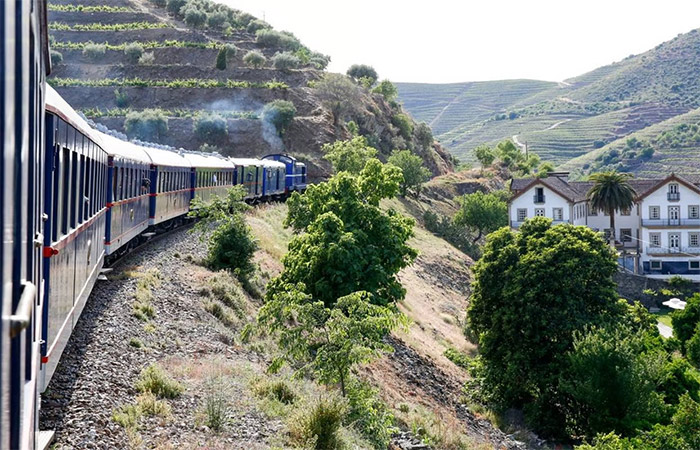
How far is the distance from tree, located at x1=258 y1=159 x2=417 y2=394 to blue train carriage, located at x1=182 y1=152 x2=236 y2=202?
406 centimetres

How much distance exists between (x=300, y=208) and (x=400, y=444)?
41.2 ft

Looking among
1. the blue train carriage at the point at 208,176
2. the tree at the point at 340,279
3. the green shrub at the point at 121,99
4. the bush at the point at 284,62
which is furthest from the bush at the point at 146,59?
the tree at the point at 340,279

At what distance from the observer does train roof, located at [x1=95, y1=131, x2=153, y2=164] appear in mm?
13668

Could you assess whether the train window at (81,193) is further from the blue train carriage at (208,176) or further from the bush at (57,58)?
the bush at (57,58)

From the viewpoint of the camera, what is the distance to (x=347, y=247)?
20.4 m

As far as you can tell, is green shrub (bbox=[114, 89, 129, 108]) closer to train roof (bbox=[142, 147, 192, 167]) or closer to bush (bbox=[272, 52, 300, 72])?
bush (bbox=[272, 52, 300, 72])

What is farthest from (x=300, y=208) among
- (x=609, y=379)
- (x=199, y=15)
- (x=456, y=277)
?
(x=199, y=15)

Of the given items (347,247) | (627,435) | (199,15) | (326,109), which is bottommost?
(627,435)

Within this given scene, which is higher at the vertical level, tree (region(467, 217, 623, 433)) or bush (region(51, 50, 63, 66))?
bush (region(51, 50, 63, 66))

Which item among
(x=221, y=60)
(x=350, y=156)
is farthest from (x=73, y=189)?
(x=221, y=60)

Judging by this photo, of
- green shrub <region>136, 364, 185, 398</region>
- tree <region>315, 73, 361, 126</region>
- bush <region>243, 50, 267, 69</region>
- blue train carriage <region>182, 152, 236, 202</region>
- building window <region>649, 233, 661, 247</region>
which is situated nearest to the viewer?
green shrub <region>136, 364, 185, 398</region>

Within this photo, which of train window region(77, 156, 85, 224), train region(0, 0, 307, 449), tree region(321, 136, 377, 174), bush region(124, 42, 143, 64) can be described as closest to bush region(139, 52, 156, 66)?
bush region(124, 42, 143, 64)

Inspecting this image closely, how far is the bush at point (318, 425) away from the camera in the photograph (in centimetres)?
1073

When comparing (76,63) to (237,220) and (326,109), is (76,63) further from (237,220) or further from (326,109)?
(237,220)
